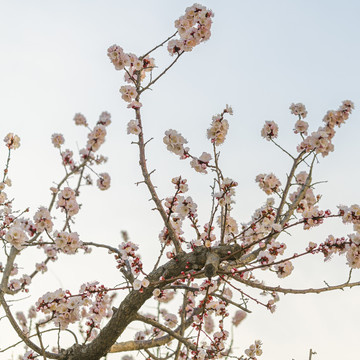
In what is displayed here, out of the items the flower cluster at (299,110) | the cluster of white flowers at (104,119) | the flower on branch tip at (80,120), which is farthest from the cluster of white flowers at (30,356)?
the flower cluster at (299,110)

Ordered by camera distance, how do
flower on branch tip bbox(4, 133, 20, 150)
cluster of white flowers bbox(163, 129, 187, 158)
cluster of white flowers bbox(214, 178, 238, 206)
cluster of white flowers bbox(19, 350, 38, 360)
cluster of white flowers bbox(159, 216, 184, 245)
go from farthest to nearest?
flower on branch tip bbox(4, 133, 20, 150) < cluster of white flowers bbox(19, 350, 38, 360) < cluster of white flowers bbox(159, 216, 184, 245) < cluster of white flowers bbox(163, 129, 187, 158) < cluster of white flowers bbox(214, 178, 238, 206)

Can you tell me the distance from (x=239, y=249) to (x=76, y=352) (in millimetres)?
1959

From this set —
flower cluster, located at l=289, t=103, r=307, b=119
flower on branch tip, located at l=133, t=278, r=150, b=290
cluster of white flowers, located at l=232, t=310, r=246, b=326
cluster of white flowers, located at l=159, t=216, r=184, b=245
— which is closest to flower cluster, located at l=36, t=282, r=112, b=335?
flower on branch tip, located at l=133, t=278, r=150, b=290

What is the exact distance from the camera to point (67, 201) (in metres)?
3.96

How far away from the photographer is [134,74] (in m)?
4.52

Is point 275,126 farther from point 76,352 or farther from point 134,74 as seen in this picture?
point 76,352

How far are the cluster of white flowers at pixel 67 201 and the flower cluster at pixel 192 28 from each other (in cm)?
179

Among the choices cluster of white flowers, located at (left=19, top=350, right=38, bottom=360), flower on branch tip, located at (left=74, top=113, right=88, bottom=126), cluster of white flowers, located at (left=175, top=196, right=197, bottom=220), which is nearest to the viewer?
cluster of white flowers, located at (left=175, top=196, right=197, bottom=220)

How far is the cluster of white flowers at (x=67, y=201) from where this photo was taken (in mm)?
3895

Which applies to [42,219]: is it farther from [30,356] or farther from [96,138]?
[96,138]

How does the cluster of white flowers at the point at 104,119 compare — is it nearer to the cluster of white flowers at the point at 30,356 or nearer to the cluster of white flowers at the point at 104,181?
the cluster of white flowers at the point at 104,181

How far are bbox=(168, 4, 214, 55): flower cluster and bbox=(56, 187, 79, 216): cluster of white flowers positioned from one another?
1.79 metres

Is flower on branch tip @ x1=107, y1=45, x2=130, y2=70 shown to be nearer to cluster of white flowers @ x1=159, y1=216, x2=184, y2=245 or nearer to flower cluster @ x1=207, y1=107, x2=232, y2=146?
flower cluster @ x1=207, y1=107, x2=232, y2=146

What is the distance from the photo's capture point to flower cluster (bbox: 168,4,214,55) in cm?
414
